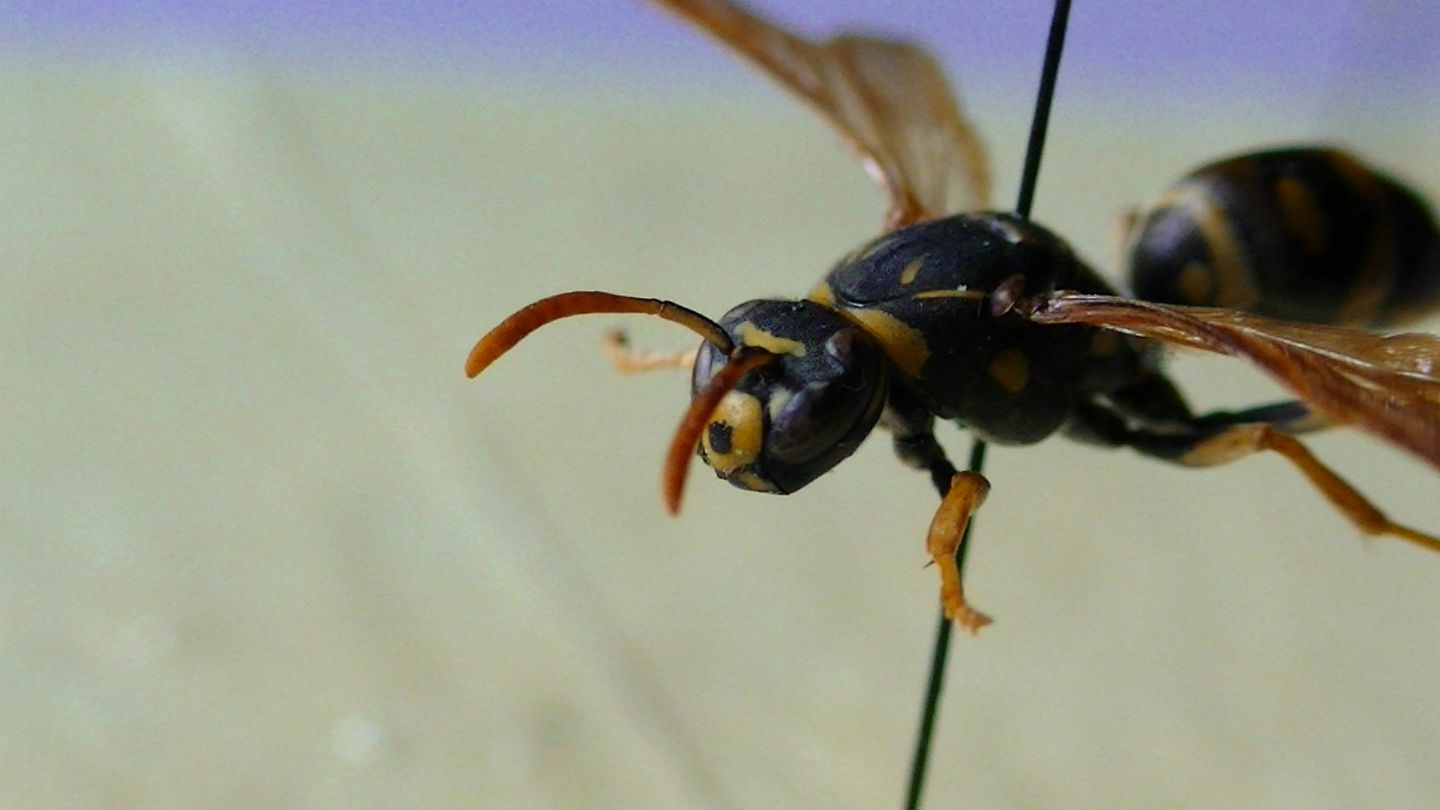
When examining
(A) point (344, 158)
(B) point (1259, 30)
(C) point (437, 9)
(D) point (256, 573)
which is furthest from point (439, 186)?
(B) point (1259, 30)

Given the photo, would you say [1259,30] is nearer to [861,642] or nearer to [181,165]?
[861,642]

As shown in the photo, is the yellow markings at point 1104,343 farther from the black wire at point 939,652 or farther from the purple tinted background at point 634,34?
the purple tinted background at point 634,34

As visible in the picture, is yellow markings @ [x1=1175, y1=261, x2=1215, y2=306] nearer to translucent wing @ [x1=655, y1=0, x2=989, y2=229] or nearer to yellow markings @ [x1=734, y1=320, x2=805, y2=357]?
translucent wing @ [x1=655, y1=0, x2=989, y2=229]

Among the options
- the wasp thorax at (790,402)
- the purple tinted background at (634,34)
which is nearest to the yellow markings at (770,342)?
the wasp thorax at (790,402)

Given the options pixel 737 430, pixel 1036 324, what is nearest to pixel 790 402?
pixel 737 430

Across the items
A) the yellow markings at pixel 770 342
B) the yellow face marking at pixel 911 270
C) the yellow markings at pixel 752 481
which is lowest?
the yellow markings at pixel 752 481

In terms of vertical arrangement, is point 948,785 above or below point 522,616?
below

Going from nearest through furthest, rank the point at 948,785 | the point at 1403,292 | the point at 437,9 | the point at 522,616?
1. the point at 1403,292
2. the point at 948,785
3. the point at 522,616
4. the point at 437,9

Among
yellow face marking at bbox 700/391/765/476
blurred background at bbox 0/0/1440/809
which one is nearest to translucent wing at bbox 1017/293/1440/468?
yellow face marking at bbox 700/391/765/476
